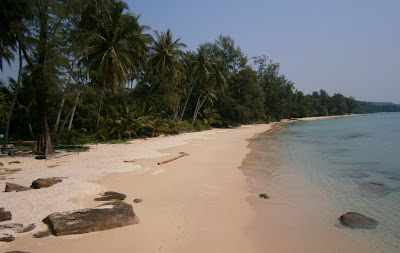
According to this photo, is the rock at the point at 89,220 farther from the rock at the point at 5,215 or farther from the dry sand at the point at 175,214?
the rock at the point at 5,215

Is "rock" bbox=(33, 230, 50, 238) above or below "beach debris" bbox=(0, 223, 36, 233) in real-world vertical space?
below

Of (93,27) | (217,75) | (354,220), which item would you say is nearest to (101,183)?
(354,220)

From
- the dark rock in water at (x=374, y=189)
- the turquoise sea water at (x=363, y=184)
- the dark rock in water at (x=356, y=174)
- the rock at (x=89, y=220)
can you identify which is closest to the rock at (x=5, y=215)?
the rock at (x=89, y=220)

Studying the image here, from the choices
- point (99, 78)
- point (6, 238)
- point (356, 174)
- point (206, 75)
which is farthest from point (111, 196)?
point (206, 75)

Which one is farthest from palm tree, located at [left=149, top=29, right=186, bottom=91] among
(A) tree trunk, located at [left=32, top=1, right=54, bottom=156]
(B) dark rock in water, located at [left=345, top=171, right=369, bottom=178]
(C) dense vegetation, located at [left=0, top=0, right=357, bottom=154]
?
(B) dark rock in water, located at [left=345, top=171, right=369, bottom=178]

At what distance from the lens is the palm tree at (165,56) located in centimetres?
2694

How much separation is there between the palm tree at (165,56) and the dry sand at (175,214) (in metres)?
19.1

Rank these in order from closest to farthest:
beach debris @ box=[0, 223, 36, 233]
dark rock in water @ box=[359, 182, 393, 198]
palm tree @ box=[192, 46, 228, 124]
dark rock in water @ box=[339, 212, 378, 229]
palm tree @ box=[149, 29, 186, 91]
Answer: beach debris @ box=[0, 223, 36, 233], dark rock in water @ box=[339, 212, 378, 229], dark rock in water @ box=[359, 182, 393, 198], palm tree @ box=[149, 29, 186, 91], palm tree @ box=[192, 46, 228, 124]

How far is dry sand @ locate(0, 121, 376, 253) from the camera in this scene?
13.7 ft

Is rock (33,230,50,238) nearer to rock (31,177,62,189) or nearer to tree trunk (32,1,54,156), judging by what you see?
rock (31,177,62,189)

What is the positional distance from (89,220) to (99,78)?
688 inches

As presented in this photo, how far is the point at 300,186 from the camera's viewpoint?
8227 millimetres

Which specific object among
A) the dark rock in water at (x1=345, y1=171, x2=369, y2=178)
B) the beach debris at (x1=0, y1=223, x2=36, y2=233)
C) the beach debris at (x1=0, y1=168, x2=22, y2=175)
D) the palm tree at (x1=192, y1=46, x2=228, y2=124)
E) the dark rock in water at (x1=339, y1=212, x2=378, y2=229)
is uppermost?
the palm tree at (x1=192, y1=46, x2=228, y2=124)

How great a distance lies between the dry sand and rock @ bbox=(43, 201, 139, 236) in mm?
112
